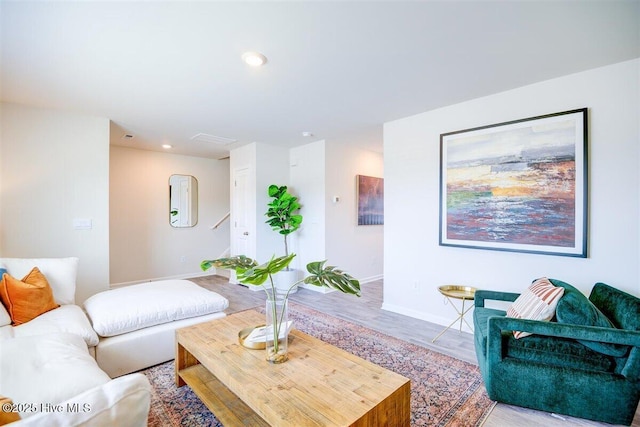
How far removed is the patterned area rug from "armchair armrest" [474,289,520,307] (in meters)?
0.54

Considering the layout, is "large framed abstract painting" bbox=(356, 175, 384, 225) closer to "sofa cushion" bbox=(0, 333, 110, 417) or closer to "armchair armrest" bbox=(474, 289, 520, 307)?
"armchair armrest" bbox=(474, 289, 520, 307)

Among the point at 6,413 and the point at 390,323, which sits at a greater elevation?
the point at 6,413

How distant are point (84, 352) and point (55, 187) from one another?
99.3 inches

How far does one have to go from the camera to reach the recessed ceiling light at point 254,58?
2162 mm

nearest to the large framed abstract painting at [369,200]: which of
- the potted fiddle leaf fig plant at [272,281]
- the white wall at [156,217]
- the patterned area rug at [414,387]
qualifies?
the patterned area rug at [414,387]

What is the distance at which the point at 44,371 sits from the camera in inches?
52.6

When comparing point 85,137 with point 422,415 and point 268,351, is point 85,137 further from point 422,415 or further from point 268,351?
point 422,415

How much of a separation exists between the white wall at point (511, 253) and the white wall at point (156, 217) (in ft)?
12.8

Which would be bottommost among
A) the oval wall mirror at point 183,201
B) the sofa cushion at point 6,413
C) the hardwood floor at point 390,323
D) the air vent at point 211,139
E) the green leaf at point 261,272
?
the hardwood floor at point 390,323

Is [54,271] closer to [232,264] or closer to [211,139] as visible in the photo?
[232,264]

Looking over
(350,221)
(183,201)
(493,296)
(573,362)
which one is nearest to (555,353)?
(573,362)

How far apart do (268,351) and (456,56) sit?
96.3 inches

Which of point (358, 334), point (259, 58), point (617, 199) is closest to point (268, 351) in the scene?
point (358, 334)

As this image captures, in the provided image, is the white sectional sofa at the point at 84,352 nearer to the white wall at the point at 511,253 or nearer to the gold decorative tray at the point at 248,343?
the gold decorative tray at the point at 248,343
